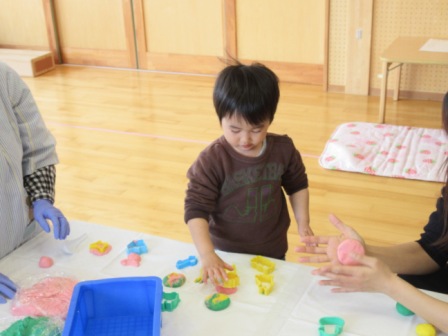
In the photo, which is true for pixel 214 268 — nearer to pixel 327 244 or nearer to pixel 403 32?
pixel 327 244

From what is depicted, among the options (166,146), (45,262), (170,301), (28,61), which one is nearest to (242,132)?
(170,301)

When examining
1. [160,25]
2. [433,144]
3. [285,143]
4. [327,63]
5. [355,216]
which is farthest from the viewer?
[160,25]

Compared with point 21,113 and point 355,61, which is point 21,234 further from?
point 355,61

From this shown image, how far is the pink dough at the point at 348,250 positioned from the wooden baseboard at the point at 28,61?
13.8 feet

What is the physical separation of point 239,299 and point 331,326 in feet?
0.60

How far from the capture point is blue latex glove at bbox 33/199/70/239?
1236 millimetres

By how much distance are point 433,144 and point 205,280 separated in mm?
2281

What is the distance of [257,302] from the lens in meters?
1.06

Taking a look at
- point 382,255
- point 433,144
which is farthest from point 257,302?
point 433,144

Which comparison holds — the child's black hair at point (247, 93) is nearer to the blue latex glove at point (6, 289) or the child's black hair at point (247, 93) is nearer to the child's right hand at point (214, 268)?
the child's right hand at point (214, 268)

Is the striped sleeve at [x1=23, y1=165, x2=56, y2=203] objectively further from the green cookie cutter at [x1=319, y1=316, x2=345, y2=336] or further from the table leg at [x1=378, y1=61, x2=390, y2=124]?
the table leg at [x1=378, y1=61, x2=390, y2=124]

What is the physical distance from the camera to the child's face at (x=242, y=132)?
4.02ft

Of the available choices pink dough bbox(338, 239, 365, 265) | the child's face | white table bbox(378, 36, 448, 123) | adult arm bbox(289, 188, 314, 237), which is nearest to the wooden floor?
white table bbox(378, 36, 448, 123)

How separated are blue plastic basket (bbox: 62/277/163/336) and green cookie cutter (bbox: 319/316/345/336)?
0.93 ft
